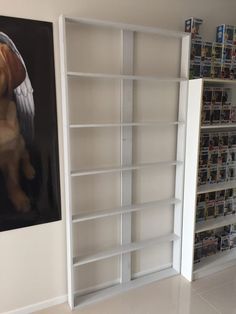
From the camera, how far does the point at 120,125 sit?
2092 mm

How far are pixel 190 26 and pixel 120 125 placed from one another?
41.6 inches

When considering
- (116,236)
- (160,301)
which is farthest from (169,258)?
(116,236)

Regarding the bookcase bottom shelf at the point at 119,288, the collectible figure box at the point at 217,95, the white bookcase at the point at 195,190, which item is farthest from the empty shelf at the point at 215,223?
the collectible figure box at the point at 217,95

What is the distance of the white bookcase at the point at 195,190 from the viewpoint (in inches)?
90.5

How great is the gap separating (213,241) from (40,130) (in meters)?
2.05

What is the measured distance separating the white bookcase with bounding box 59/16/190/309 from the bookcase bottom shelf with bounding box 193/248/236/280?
198mm

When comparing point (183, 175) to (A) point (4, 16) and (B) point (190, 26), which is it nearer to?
(B) point (190, 26)

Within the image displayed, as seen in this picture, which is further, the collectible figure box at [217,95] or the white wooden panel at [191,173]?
the collectible figure box at [217,95]

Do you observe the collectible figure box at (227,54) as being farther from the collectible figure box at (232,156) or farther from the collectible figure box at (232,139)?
the collectible figure box at (232,156)

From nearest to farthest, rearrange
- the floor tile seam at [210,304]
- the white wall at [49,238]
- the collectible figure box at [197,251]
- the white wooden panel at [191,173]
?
the white wall at [49,238] → the floor tile seam at [210,304] → the white wooden panel at [191,173] → the collectible figure box at [197,251]

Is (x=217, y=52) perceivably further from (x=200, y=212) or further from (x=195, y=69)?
(x=200, y=212)

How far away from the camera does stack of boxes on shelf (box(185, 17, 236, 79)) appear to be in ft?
7.70

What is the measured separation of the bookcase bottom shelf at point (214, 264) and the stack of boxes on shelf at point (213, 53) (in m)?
1.77

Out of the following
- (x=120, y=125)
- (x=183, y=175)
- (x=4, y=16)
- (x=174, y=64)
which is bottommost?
(x=183, y=175)
